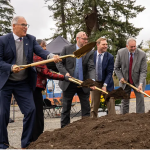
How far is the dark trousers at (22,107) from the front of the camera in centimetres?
462

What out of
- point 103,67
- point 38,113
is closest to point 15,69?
point 38,113

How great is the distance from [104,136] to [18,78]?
1.98 metres

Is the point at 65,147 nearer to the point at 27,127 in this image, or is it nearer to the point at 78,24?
the point at 27,127

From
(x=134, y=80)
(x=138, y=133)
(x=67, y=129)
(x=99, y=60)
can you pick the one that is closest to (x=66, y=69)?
(x=99, y=60)

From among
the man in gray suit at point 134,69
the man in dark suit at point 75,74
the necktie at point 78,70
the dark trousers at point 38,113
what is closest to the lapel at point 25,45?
the dark trousers at point 38,113

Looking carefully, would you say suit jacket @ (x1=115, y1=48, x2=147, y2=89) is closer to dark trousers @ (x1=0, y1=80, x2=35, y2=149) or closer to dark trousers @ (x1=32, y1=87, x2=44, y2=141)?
dark trousers @ (x1=32, y1=87, x2=44, y2=141)

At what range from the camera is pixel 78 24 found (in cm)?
2692

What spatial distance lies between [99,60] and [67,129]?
132 inches

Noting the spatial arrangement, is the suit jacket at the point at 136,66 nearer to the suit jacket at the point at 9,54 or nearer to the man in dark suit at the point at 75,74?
the man in dark suit at the point at 75,74

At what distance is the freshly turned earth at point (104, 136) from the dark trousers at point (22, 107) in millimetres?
876

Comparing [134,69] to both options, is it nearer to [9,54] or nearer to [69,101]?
[69,101]

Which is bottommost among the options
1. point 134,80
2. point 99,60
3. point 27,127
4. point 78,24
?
point 27,127

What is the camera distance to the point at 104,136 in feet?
10.8

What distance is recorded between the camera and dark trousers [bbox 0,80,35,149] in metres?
4.62
